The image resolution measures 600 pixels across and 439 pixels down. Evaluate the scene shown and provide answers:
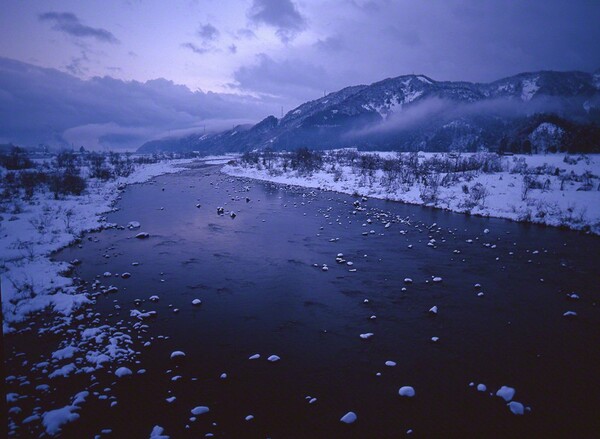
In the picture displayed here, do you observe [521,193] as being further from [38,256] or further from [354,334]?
[38,256]

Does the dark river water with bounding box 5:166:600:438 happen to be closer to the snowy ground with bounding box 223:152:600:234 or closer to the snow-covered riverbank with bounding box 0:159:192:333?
the snow-covered riverbank with bounding box 0:159:192:333

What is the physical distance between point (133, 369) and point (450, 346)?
8446 mm

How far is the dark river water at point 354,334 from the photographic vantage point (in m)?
6.67

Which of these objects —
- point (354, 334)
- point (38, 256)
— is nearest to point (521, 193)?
point (354, 334)

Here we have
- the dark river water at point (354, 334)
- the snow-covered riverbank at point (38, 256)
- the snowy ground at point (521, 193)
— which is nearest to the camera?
the dark river water at point (354, 334)

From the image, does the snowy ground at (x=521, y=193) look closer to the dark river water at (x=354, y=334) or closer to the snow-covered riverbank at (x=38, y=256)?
the dark river water at (x=354, y=334)

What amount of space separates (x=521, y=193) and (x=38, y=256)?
119ft

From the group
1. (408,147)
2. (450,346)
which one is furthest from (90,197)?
(408,147)

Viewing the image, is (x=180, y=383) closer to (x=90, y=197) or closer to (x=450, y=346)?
(x=450, y=346)

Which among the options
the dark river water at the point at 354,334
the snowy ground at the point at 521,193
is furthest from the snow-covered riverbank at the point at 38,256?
the snowy ground at the point at 521,193

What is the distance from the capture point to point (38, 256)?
15.6 meters

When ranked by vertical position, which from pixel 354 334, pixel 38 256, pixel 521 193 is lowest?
pixel 354 334

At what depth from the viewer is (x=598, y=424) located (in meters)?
6.54

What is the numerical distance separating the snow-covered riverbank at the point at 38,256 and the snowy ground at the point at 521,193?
1093 inches
